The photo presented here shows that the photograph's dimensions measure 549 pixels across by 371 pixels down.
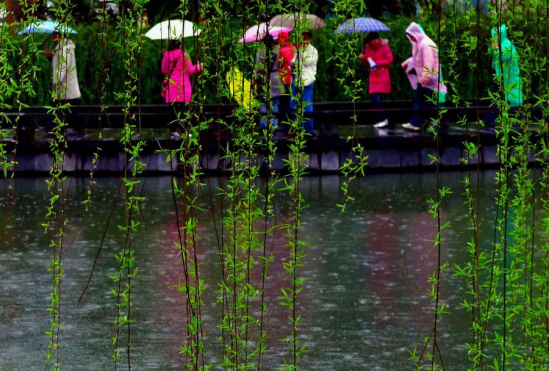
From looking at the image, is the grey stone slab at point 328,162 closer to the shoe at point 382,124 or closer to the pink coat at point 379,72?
the shoe at point 382,124

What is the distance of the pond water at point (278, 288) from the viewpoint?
7762 mm

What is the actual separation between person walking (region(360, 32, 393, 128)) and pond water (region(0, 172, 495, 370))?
5.72 m

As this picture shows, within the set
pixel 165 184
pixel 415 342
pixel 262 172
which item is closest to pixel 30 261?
pixel 415 342

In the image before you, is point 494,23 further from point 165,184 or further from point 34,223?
point 165,184

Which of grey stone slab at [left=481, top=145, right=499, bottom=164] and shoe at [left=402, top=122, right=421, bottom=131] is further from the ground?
shoe at [left=402, top=122, right=421, bottom=131]

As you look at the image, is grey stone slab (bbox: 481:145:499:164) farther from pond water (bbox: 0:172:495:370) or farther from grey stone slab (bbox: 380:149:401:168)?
pond water (bbox: 0:172:495:370)

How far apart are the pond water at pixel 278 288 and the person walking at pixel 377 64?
5717mm

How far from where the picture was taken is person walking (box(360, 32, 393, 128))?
20.7 metres

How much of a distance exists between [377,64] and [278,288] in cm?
1145

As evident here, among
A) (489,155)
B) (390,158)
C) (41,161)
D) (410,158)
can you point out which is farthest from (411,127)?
(41,161)

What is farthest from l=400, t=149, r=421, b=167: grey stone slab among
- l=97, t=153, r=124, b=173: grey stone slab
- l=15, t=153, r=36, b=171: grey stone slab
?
l=15, t=153, r=36, b=171: grey stone slab

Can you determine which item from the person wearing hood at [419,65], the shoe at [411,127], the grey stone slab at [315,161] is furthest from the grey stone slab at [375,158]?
the shoe at [411,127]

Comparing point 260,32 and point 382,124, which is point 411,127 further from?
point 260,32

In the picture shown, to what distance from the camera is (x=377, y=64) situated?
20.9m
